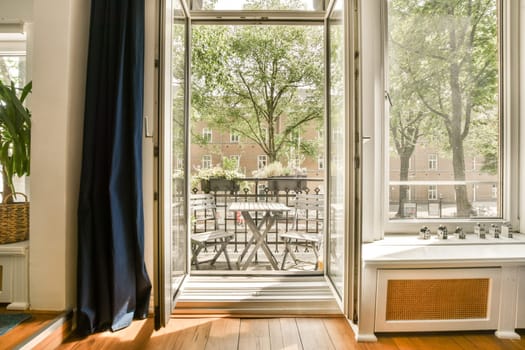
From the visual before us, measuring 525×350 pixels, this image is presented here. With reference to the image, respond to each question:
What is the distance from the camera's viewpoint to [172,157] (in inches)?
73.3

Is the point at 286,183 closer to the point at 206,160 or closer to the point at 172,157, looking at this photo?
the point at 206,160

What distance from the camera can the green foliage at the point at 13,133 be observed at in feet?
6.46

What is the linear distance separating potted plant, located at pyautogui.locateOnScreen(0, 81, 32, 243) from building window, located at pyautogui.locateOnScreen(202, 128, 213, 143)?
307 cm

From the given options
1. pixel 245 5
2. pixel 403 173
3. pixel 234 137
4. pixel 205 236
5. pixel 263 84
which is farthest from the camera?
pixel 234 137

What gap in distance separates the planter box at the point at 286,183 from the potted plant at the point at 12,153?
2.43 meters

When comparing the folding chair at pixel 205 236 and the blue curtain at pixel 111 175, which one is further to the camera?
the folding chair at pixel 205 236

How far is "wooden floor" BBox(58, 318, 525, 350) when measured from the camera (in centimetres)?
175

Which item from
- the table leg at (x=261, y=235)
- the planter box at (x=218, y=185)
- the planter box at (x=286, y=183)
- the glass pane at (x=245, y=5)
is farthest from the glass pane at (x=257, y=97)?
the glass pane at (x=245, y=5)

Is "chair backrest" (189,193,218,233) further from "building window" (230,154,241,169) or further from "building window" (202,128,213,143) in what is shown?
"building window" (202,128,213,143)

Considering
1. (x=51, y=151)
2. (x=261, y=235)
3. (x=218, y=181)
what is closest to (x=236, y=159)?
(x=218, y=181)

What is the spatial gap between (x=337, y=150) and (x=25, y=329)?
Answer: 216 centimetres

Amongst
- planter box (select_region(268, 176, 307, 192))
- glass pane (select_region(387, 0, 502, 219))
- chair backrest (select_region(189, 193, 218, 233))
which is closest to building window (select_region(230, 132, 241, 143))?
planter box (select_region(268, 176, 307, 192))

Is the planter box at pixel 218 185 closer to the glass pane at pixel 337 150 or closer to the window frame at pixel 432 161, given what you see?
the glass pane at pixel 337 150

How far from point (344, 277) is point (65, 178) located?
1781 mm
